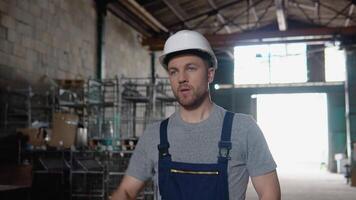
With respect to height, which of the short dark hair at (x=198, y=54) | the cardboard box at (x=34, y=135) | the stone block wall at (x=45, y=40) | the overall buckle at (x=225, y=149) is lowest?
the cardboard box at (x=34, y=135)

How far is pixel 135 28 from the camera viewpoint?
14594mm

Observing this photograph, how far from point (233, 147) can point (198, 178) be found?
159mm

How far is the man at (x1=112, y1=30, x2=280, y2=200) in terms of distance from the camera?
1486 millimetres

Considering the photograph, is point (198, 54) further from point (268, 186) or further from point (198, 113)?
point (268, 186)

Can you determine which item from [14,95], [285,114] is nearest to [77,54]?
[14,95]

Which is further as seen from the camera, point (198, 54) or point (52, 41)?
point (52, 41)

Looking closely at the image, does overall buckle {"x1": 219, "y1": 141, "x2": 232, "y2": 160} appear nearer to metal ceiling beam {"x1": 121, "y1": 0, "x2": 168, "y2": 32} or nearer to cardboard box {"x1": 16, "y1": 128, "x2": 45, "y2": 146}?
cardboard box {"x1": 16, "y1": 128, "x2": 45, "y2": 146}

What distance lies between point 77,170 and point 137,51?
27.2ft

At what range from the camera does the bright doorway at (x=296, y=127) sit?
20.1 metres

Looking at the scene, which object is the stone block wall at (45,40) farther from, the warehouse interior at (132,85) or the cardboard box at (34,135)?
the cardboard box at (34,135)

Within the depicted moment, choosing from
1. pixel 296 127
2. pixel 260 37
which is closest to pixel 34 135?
pixel 260 37

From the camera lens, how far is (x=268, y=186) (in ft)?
4.96

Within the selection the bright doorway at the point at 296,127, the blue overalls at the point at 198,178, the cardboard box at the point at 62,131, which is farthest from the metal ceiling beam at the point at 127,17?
the blue overalls at the point at 198,178

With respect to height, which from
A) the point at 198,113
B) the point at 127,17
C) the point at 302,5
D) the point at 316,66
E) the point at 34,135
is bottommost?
the point at 34,135
